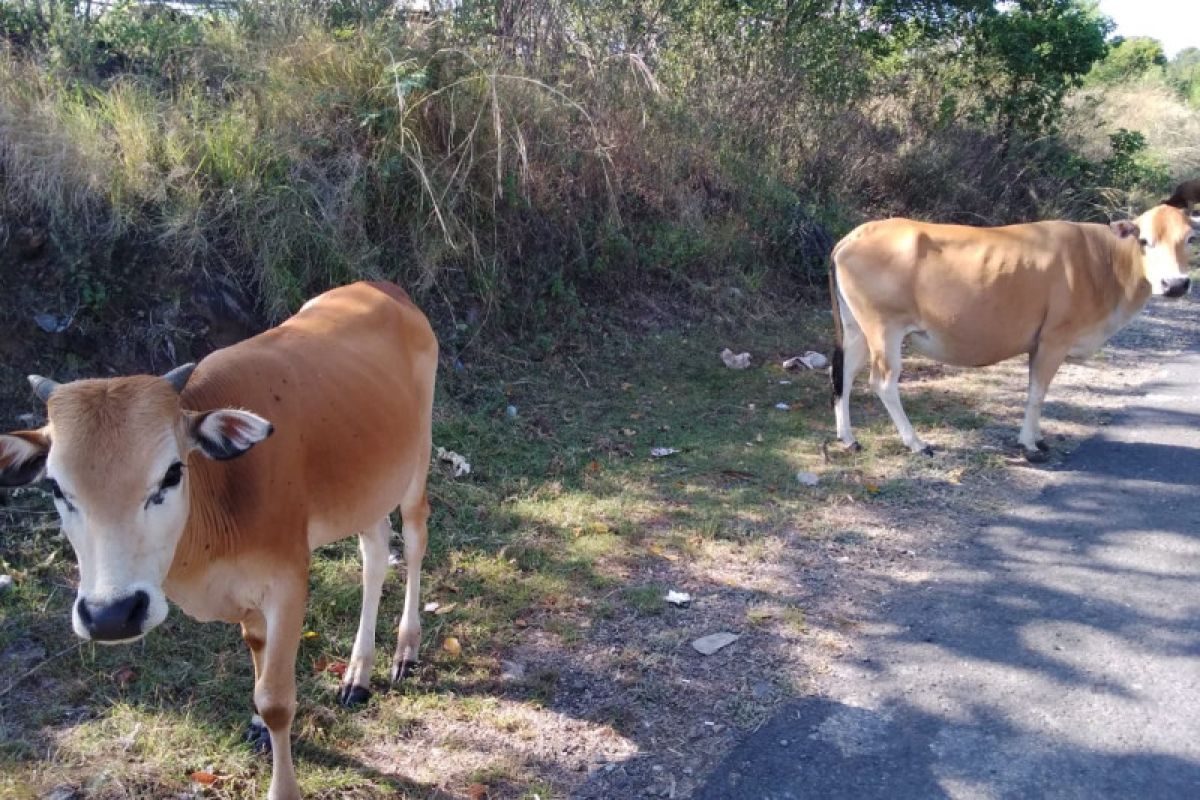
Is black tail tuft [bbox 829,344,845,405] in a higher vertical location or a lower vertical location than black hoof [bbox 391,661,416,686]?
higher

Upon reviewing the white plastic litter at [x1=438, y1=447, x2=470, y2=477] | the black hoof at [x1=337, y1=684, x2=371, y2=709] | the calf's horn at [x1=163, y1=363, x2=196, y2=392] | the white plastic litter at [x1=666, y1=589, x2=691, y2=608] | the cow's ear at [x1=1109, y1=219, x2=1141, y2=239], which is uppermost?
the cow's ear at [x1=1109, y1=219, x2=1141, y2=239]

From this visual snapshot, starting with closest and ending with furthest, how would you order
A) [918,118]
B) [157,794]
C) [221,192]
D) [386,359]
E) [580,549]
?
[157,794], [386,359], [580,549], [221,192], [918,118]

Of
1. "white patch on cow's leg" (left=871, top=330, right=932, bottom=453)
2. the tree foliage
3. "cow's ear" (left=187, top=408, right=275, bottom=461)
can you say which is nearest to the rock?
"cow's ear" (left=187, top=408, right=275, bottom=461)

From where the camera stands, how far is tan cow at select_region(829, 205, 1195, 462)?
668cm

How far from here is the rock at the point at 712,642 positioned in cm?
417

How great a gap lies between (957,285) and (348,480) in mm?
4891

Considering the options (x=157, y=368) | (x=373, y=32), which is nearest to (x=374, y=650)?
(x=157, y=368)

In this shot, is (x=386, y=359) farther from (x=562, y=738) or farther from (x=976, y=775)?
(x=976, y=775)

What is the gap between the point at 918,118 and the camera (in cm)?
1452

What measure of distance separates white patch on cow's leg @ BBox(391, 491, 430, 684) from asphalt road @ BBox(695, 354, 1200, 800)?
57.2 inches

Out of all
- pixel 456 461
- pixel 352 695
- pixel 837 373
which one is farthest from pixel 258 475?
pixel 837 373

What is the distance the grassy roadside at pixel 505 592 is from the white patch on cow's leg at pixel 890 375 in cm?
Result: 17

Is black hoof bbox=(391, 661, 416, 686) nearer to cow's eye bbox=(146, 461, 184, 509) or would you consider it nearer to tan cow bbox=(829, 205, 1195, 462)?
cow's eye bbox=(146, 461, 184, 509)

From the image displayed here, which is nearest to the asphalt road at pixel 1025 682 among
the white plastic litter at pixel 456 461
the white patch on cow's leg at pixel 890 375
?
the white patch on cow's leg at pixel 890 375
